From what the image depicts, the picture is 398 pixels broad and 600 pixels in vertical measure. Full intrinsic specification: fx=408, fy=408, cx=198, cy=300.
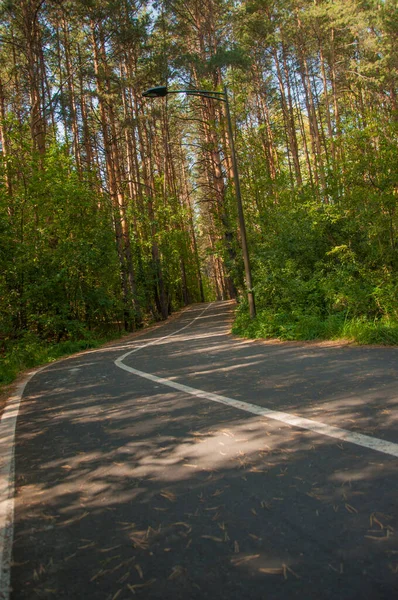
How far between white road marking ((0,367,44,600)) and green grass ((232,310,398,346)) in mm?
6619

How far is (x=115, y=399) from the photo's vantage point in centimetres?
577

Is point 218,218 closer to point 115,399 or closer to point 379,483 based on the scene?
point 115,399

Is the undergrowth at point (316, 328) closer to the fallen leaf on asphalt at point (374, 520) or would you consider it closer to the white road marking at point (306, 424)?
the white road marking at point (306, 424)

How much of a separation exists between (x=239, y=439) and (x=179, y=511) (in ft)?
3.89

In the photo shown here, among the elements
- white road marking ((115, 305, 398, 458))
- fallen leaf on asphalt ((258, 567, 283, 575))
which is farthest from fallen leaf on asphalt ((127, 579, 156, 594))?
white road marking ((115, 305, 398, 458))

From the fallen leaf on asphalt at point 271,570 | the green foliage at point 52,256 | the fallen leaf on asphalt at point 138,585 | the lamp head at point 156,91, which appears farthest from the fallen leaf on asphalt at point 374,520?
the green foliage at point 52,256

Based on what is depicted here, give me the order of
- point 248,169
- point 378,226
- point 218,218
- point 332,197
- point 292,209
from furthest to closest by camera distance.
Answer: point 218,218 < point 248,169 < point 292,209 < point 332,197 < point 378,226

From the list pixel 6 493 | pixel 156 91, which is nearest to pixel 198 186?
pixel 156 91

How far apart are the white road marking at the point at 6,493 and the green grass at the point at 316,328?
662 cm

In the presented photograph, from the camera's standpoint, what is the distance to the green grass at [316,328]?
26.9 ft

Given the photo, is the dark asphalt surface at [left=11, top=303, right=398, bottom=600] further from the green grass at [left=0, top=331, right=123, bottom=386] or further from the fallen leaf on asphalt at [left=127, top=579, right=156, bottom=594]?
the green grass at [left=0, top=331, right=123, bottom=386]

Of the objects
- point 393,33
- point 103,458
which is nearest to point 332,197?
point 103,458

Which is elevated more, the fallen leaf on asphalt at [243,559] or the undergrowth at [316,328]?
the undergrowth at [316,328]

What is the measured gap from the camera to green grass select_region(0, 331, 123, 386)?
11.0 metres
